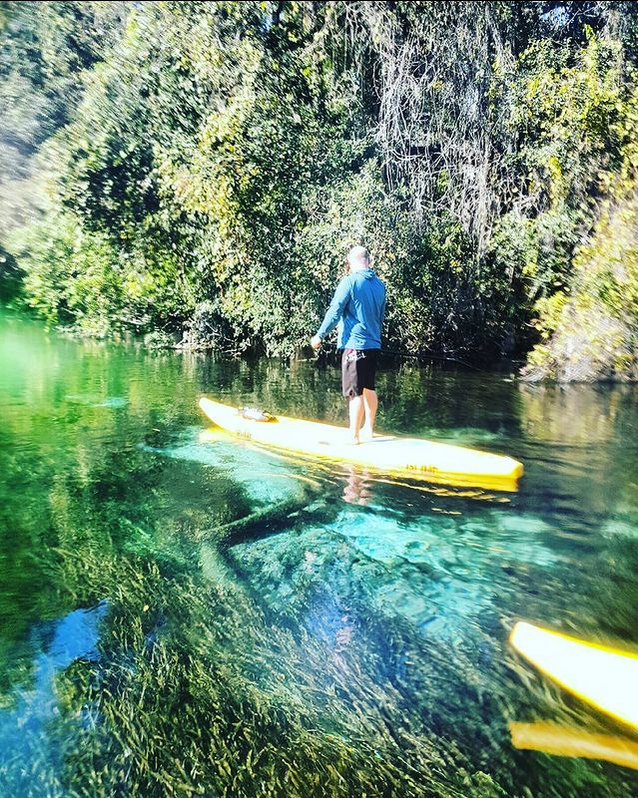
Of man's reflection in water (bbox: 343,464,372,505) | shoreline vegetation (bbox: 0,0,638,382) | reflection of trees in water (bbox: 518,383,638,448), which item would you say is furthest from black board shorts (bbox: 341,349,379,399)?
shoreline vegetation (bbox: 0,0,638,382)

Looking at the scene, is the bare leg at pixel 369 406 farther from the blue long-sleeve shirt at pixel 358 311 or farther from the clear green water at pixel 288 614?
the clear green water at pixel 288 614

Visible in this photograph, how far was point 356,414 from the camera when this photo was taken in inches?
229

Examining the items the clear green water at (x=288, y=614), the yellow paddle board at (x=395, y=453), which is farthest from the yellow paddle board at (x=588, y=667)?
the yellow paddle board at (x=395, y=453)

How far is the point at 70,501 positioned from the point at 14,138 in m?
9.46

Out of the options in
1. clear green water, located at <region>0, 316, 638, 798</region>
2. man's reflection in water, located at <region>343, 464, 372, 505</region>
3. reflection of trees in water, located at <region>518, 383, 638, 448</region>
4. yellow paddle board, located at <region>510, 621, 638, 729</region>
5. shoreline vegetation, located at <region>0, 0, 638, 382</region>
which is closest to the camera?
clear green water, located at <region>0, 316, 638, 798</region>

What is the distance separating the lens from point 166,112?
37.3 feet

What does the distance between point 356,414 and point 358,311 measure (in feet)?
3.03

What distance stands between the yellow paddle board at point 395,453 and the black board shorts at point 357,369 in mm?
523

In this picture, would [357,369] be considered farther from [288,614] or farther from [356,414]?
[288,614]

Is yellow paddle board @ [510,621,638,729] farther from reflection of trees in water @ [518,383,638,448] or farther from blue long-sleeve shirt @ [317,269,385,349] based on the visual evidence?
reflection of trees in water @ [518,383,638,448]

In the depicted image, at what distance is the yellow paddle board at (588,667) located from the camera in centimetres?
253

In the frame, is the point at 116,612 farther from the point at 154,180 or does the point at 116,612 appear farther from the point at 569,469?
the point at 154,180

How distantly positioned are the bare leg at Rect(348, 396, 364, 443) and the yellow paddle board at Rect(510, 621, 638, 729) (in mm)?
3036

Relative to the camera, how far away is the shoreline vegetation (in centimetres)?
1062
